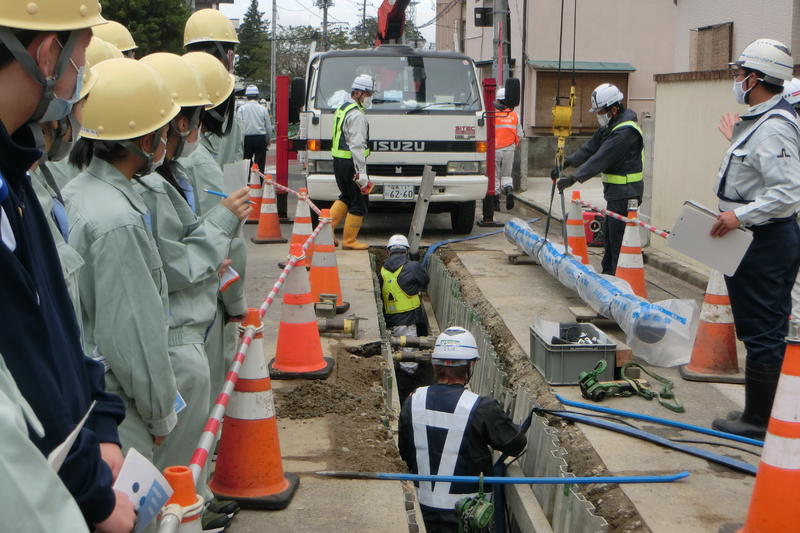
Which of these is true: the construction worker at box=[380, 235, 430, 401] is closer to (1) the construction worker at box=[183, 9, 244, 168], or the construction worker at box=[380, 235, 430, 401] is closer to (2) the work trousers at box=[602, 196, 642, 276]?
(2) the work trousers at box=[602, 196, 642, 276]

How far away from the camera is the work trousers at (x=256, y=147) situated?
16422 millimetres

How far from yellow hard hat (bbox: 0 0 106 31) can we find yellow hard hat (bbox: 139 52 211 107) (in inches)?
81.7

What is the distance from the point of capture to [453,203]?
1344cm

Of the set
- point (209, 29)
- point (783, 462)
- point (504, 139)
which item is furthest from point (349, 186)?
point (783, 462)

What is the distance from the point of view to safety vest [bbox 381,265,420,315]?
9.92 metres

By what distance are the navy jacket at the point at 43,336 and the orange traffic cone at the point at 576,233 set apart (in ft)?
28.3

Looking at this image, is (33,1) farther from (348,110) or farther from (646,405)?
(348,110)

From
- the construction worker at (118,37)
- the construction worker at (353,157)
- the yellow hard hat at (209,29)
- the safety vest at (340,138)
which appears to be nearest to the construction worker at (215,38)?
the yellow hard hat at (209,29)

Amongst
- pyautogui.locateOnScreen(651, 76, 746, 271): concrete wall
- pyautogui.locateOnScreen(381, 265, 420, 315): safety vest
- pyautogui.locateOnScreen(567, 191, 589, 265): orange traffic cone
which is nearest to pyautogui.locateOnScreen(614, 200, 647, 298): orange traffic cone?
pyautogui.locateOnScreen(567, 191, 589, 265): orange traffic cone

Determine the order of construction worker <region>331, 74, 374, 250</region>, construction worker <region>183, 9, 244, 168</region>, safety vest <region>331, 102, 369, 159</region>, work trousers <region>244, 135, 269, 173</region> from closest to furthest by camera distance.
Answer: construction worker <region>183, 9, 244, 168</region> → construction worker <region>331, 74, 374, 250</region> → safety vest <region>331, 102, 369, 159</region> → work trousers <region>244, 135, 269, 173</region>

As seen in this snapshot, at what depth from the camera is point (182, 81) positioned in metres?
4.23

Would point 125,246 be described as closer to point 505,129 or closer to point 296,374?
point 296,374

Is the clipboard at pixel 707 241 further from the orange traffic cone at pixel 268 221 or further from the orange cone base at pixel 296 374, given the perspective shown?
the orange traffic cone at pixel 268 221

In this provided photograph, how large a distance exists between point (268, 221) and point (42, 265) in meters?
10.9
